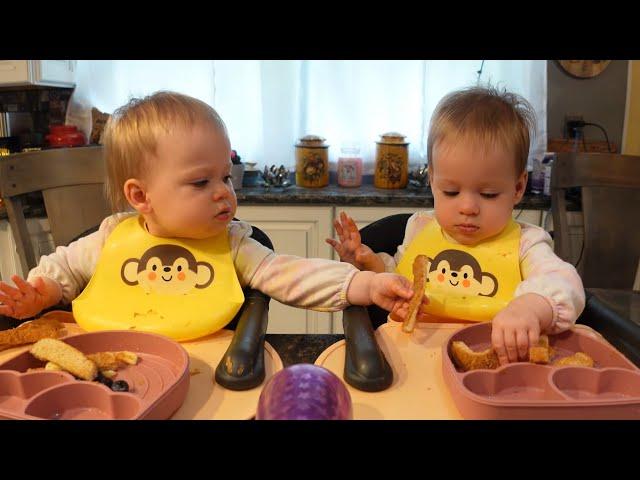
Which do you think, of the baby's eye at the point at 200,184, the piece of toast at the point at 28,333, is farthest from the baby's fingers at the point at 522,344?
the piece of toast at the point at 28,333

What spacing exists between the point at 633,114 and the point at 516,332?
216 cm

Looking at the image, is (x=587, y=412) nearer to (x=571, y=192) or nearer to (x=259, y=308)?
(x=259, y=308)

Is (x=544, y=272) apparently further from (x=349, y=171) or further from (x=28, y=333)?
(x=349, y=171)

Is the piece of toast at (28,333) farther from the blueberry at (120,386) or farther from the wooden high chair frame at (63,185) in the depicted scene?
the wooden high chair frame at (63,185)

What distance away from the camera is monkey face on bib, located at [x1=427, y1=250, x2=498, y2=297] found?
95cm

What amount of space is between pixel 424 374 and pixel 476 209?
0.35 m

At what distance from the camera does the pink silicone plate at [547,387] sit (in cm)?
57

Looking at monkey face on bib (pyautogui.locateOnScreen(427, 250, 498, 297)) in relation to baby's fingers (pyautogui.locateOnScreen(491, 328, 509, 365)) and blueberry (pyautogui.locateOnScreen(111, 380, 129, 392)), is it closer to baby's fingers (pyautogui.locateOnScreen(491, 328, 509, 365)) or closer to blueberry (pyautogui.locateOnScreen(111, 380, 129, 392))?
baby's fingers (pyautogui.locateOnScreen(491, 328, 509, 365))

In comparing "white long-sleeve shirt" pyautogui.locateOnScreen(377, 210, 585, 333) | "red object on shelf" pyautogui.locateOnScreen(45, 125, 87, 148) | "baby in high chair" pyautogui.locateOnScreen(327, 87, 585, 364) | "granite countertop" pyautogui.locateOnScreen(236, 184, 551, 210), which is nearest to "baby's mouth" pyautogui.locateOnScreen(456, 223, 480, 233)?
"baby in high chair" pyautogui.locateOnScreen(327, 87, 585, 364)

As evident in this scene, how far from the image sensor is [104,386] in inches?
24.7

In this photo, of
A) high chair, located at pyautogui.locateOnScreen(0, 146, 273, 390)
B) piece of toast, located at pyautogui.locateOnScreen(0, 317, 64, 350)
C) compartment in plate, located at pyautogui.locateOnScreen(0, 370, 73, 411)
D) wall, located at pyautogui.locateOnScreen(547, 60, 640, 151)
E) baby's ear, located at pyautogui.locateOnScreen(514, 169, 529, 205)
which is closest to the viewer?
compartment in plate, located at pyautogui.locateOnScreen(0, 370, 73, 411)

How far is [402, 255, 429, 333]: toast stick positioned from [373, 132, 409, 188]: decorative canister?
146cm

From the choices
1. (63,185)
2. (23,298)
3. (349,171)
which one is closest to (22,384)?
(23,298)
